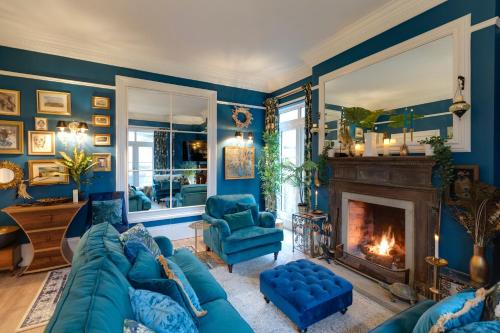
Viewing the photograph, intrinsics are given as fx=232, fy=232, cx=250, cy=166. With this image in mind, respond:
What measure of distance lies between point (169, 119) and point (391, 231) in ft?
13.9

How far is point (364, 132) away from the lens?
3.32m

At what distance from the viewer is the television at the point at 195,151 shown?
480 centimetres

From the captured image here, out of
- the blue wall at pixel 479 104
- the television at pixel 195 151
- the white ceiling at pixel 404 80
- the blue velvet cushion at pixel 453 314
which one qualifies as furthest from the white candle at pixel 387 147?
the television at pixel 195 151

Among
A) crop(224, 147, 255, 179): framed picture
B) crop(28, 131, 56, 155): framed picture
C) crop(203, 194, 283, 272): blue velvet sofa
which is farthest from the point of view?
crop(224, 147, 255, 179): framed picture

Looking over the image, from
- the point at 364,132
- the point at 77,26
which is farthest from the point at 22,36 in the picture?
the point at 364,132

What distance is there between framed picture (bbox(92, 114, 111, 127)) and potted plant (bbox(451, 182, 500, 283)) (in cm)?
491

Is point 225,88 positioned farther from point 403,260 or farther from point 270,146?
point 403,260

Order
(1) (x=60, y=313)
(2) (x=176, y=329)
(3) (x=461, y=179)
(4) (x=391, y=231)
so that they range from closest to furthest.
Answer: (1) (x=60, y=313)
(2) (x=176, y=329)
(3) (x=461, y=179)
(4) (x=391, y=231)

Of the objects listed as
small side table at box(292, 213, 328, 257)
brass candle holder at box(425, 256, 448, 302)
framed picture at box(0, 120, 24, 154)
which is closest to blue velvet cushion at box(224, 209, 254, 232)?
small side table at box(292, 213, 328, 257)

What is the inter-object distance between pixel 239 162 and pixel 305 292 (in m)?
3.48

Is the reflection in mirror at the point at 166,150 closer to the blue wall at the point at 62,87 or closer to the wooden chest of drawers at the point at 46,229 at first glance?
the blue wall at the point at 62,87

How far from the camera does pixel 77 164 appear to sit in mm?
3594

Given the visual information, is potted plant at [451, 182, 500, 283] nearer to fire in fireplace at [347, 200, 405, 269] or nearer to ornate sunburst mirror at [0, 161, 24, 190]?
fire in fireplace at [347, 200, 405, 269]

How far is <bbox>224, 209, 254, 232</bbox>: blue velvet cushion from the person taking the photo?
11.7 ft
